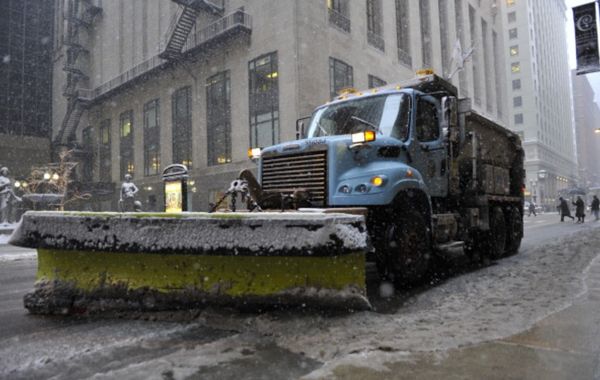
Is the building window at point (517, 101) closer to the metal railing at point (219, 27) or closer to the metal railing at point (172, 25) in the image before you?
the metal railing at point (172, 25)

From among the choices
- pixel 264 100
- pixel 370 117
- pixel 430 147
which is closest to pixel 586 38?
pixel 430 147

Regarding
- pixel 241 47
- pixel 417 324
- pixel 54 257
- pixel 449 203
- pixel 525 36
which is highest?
pixel 525 36

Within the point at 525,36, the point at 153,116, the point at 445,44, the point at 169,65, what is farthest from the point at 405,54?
the point at 525,36

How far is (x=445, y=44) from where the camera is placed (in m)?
45.6

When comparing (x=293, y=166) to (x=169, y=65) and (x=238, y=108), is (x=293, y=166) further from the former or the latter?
(x=169, y=65)

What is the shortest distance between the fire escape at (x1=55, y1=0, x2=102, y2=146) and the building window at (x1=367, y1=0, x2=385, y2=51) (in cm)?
2992

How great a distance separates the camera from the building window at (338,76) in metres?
28.9

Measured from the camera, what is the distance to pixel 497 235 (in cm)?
936

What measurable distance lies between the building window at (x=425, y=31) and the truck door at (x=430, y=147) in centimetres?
3713

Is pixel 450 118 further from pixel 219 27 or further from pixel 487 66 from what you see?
pixel 487 66

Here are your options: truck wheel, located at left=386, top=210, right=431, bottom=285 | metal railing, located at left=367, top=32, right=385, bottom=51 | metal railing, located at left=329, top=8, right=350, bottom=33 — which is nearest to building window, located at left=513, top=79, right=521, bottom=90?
metal railing, located at left=367, top=32, right=385, bottom=51

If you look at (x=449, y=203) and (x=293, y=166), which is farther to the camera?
(x=449, y=203)

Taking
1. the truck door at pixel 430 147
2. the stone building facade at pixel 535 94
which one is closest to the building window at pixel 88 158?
the truck door at pixel 430 147

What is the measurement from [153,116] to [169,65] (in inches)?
241
